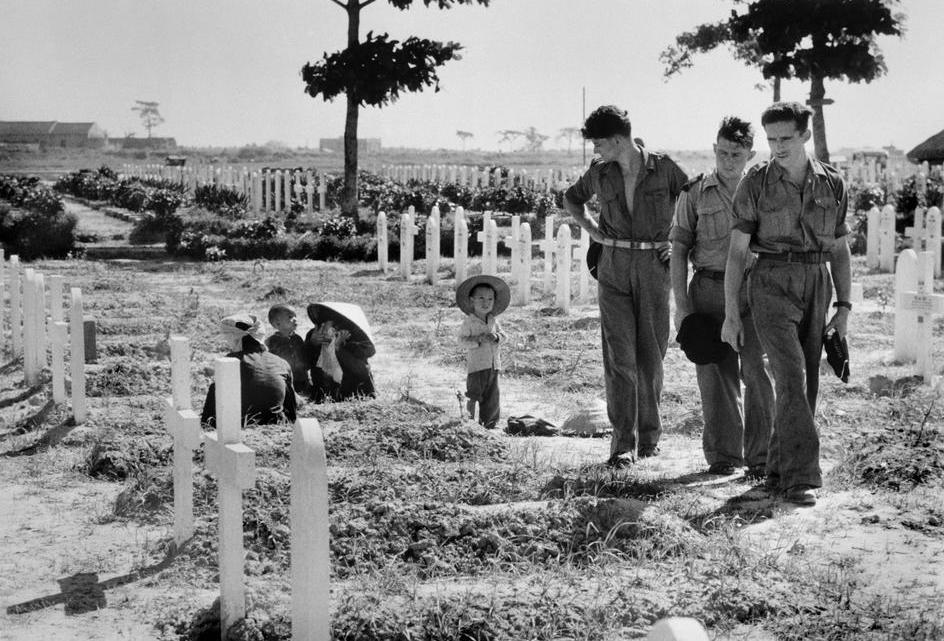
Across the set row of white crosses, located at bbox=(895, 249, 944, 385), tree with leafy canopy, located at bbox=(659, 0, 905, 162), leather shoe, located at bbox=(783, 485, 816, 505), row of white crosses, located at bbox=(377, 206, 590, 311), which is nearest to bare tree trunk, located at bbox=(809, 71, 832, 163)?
tree with leafy canopy, located at bbox=(659, 0, 905, 162)

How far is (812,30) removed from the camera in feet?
108

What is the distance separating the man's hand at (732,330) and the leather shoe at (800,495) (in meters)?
0.68

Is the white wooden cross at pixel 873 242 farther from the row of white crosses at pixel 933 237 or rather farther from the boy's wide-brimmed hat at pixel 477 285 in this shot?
the boy's wide-brimmed hat at pixel 477 285

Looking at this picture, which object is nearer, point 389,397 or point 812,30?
point 389,397

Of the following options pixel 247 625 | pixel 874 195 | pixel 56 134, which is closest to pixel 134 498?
pixel 247 625

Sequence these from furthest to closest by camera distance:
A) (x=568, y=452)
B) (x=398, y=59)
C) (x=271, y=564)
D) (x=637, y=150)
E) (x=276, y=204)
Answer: (x=276, y=204), (x=398, y=59), (x=568, y=452), (x=637, y=150), (x=271, y=564)

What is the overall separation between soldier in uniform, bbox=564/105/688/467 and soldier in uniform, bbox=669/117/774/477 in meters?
0.17

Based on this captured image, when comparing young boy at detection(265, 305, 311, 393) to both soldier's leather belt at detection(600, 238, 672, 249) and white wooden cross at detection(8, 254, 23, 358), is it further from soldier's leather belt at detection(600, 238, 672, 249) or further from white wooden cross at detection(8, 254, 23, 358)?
white wooden cross at detection(8, 254, 23, 358)

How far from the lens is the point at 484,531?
4.83 meters

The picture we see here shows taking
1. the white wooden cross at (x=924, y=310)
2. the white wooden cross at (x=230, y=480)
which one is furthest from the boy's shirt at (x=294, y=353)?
the white wooden cross at (x=924, y=310)

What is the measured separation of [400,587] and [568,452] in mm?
2735

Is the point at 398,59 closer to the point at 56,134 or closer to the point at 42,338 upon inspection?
the point at 42,338

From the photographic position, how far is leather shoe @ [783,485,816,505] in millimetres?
5688

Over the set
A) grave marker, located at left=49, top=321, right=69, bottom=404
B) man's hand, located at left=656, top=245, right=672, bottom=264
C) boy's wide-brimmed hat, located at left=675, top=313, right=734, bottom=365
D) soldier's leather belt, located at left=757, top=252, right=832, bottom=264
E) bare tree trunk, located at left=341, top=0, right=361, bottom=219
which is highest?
bare tree trunk, located at left=341, top=0, right=361, bottom=219
